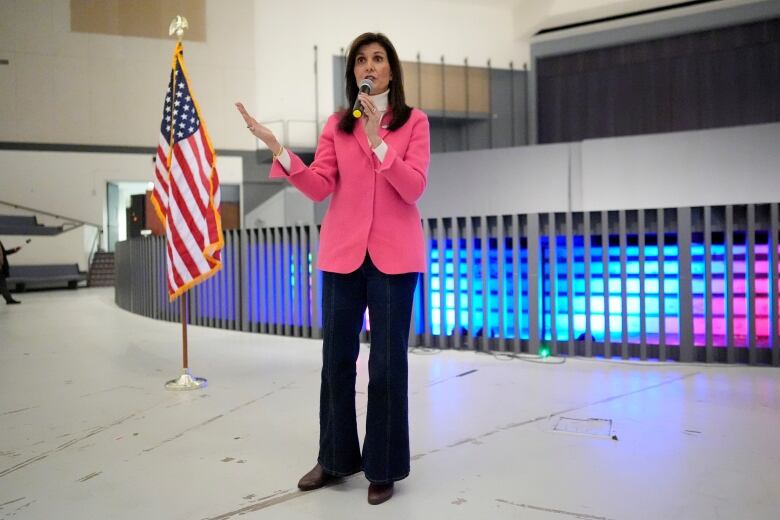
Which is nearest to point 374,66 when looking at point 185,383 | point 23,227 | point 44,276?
point 185,383

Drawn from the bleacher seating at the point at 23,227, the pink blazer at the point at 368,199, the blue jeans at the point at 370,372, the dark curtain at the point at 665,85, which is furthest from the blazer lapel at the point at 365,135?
the dark curtain at the point at 665,85

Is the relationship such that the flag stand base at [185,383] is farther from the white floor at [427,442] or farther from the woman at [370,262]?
the woman at [370,262]

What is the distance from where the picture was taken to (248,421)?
2805mm

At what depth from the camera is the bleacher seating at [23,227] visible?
46.1ft

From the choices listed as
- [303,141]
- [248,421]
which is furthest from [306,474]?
[303,141]

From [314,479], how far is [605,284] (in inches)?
119

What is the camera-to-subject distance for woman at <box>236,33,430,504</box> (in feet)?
6.09

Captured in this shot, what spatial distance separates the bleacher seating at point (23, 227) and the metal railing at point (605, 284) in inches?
465

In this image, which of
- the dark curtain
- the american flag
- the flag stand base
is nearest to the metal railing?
the american flag

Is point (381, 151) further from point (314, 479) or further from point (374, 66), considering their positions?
point (314, 479)

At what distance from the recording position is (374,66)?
1.90 m

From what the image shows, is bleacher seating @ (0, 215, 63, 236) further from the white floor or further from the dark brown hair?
the dark brown hair

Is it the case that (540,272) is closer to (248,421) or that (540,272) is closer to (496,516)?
(248,421)

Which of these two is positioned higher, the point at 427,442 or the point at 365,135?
the point at 365,135
